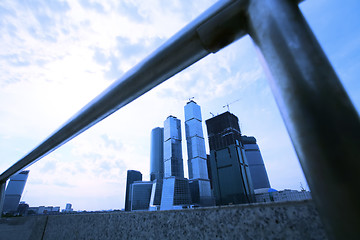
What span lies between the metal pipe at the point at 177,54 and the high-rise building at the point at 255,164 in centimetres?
10710

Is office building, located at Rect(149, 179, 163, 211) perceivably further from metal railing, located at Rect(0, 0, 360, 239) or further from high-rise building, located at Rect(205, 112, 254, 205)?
metal railing, located at Rect(0, 0, 360, 239)

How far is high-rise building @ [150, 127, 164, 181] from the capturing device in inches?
4319

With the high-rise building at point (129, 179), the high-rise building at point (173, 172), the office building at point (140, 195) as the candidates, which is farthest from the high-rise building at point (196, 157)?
the high-rise building at point (129, 179)

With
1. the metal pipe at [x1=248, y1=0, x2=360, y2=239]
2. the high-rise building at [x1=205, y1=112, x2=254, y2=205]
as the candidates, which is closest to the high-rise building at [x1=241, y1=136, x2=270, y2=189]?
the high-rise building at [x1=205, y1=112, x2=254, y2=205]

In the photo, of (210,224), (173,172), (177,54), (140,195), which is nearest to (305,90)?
(177,54)

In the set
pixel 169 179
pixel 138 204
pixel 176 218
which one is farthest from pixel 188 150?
pixel 176 218

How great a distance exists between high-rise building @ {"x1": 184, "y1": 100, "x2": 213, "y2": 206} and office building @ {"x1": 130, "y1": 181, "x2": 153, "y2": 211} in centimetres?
2255

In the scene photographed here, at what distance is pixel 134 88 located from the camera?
3.02 feet

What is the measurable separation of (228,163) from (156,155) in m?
55.4

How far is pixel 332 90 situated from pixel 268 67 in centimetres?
17

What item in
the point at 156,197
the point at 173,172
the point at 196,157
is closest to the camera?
the point at 156,197

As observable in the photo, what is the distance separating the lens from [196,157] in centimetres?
9169

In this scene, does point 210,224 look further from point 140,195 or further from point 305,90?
point 140,195

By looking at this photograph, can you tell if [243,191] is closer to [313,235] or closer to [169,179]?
[169,179]
